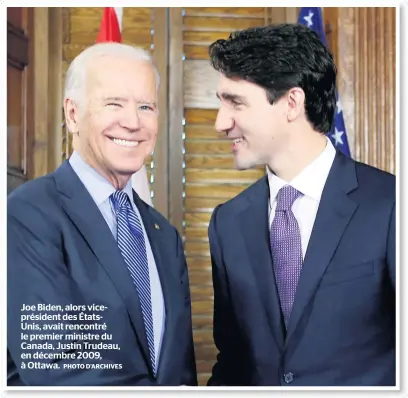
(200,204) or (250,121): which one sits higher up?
(250,121)

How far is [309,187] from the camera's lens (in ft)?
3.72

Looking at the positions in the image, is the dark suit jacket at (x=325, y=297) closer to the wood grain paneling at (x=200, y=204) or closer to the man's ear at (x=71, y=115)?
the wood grain paneling at (x=200, y=204)

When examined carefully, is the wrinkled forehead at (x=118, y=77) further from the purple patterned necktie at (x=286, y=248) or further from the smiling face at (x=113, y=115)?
the purple patterned necktie at (x=286, y=248)

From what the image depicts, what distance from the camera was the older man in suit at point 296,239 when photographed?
110cm

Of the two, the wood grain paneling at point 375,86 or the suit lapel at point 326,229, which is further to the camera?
the wood grain paneling at point 375,86

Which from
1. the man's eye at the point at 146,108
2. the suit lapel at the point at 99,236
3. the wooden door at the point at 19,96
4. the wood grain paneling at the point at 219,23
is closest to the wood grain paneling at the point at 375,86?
the wood grain paneling at the point at 219,23

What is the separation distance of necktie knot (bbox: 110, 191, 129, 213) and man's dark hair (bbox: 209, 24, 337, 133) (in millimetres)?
287

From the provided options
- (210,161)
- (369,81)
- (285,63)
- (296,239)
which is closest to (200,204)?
(210,161)

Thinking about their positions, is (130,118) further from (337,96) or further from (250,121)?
(337,96)

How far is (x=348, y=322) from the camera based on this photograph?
1106 mm

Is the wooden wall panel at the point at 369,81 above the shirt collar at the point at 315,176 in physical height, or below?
above

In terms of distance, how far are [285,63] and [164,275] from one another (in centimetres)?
43

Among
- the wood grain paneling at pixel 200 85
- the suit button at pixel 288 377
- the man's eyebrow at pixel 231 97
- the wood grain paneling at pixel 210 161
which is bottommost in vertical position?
the suit button at pixel 288 377
